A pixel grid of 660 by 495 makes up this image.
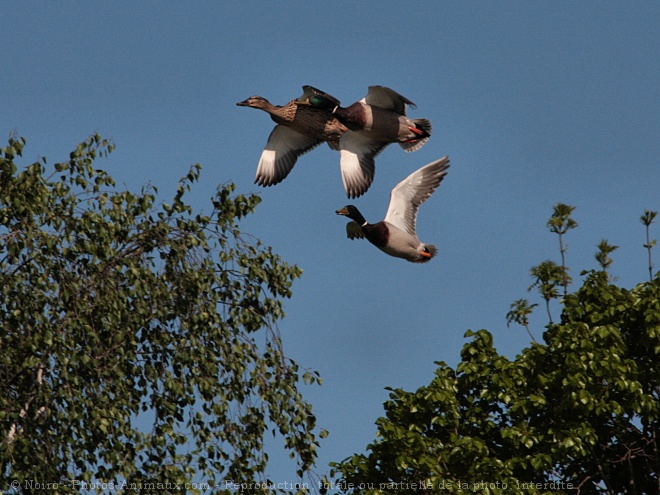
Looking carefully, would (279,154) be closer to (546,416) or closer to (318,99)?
(318,99)

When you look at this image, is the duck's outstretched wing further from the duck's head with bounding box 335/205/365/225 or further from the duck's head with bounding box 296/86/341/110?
the duck's head with bounding box 335/205/365/225

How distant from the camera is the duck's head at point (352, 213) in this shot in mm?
15484

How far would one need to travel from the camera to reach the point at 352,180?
53.5 feet

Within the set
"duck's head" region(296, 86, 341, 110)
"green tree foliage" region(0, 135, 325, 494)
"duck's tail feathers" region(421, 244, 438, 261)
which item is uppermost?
"duck's head" region(296, 86, 341, 110)

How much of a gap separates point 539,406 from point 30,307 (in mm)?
6061

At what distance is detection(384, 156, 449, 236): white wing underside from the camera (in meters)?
15.5

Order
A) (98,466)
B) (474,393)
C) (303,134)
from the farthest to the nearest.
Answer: (303,134), (474,393), (98,466)

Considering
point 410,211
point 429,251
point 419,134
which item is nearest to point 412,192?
point 410,211

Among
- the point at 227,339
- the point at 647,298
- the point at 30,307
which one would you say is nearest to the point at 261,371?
the point at 227,339

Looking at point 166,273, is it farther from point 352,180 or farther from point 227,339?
point 352,180

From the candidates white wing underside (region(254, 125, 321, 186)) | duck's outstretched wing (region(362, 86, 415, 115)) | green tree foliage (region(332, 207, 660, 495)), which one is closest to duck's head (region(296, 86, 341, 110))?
duck's outstretched wing (region(362, 86, 415, 115))

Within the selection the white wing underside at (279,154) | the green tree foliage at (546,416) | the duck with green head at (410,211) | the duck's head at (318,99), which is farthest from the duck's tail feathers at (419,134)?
the green tree foliage at (546,416)

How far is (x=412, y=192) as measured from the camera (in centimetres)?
1557

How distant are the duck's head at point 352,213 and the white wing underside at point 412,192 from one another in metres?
0.33
